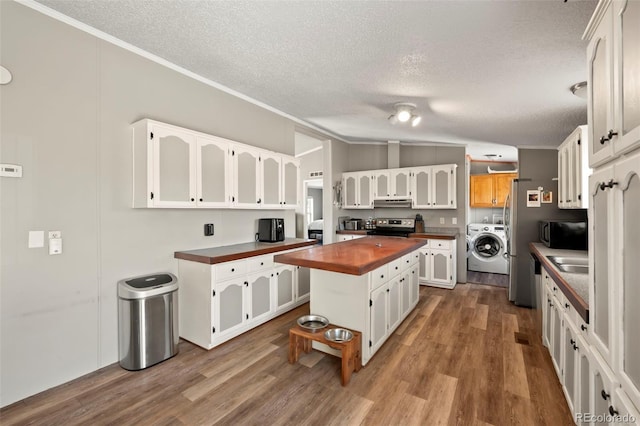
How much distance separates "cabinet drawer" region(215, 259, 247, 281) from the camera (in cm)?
265

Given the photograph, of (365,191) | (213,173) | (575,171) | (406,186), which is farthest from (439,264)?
(213,173)

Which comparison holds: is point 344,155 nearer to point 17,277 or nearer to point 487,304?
point 487,304

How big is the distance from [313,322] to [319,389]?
565mm

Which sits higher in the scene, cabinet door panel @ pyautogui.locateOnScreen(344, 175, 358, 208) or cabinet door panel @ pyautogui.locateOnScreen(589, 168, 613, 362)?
cabinet door panel @ pyautogui.locateOnScreen(344, 175, 358, 208)

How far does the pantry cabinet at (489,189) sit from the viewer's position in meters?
6.14

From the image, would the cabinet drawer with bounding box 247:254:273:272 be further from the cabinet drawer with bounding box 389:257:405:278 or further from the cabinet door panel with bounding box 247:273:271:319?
the cabinet drawer with bounding box 389:257:405:278

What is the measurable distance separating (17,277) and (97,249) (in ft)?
1.56

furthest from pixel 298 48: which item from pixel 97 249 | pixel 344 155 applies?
pixel 344 155

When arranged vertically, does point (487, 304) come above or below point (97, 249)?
below

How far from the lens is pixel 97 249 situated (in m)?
2.32

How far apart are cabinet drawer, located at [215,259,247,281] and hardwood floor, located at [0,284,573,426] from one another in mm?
677

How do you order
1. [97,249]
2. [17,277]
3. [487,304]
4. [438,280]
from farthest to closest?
[438,280], [487,304], [97,249], [17,277]

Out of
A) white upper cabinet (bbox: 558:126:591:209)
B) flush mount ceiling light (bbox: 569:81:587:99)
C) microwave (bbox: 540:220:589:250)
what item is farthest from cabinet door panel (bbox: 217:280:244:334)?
flush mount ceiling light (bbox: 569:81:587:99)

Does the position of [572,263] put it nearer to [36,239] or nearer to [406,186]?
[406,186]
